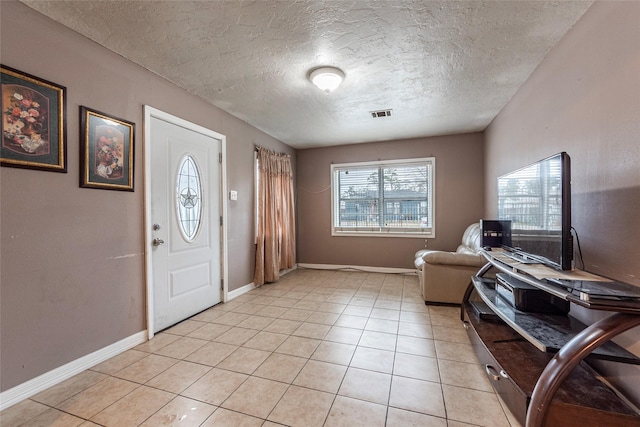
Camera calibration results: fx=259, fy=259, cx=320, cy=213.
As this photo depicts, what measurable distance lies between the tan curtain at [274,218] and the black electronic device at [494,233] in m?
2.90

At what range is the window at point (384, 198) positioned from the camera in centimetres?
471

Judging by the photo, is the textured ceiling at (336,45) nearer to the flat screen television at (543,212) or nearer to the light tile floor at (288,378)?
the flat screen television at (543,212)

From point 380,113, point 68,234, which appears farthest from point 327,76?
point 68,234

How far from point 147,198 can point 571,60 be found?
3515 mm

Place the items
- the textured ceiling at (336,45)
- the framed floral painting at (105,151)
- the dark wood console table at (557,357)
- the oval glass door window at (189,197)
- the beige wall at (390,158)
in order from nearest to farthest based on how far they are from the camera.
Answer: the dark wood console table at (557,357) → the textured ceiling at (336,45) → the framed floral painting at (105,151) → the oval glass door window at (189,197) → the beige wall at (390,158)

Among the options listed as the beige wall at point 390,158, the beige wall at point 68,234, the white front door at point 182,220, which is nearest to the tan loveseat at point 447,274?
the beige wall at point 390,158

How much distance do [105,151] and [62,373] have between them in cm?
162

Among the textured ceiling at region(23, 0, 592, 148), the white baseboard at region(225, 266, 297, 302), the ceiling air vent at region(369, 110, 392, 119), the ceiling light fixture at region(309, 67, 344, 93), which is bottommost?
the white baseboard at region(225, 266, 297, 302)

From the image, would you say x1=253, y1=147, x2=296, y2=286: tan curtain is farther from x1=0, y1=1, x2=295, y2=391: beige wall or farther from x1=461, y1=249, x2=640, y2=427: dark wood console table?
x1=461, y1=249, x2=640, y2=427: dark wood console table

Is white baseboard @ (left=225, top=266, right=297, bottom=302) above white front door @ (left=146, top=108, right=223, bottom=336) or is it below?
below

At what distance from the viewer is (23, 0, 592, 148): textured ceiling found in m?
1.68

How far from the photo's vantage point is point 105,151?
2057 millimetres

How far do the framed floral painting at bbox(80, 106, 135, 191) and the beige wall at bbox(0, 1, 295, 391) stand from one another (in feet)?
0.15

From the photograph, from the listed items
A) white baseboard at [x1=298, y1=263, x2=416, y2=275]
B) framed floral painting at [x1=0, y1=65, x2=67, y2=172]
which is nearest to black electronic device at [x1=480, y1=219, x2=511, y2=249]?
white baseboard at [x1=298, y1=263, x2=416, y2=275]
